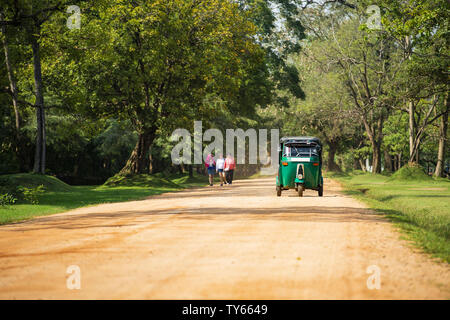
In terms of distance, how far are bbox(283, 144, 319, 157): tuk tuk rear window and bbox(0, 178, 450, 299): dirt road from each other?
9.24 meters

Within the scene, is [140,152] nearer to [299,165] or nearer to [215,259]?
[299,165]

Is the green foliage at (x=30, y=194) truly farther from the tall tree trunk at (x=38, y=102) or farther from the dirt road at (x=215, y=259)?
the tall tree trunk at (x=38, y=102)

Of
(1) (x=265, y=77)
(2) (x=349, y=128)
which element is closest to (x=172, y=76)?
(1) (x=265, y=77)

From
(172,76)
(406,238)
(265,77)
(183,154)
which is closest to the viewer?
(406,238)

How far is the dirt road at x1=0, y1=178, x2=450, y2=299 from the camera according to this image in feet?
21.0

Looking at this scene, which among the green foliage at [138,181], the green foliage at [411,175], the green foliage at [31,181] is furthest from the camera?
the green foliage at [411,175]

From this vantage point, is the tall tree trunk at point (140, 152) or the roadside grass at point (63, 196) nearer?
the roadside grass at point (63, 196)

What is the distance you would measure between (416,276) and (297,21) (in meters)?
43.6

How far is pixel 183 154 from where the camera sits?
52.7 meters

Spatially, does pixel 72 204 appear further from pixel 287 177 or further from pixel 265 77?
pixel 265 77

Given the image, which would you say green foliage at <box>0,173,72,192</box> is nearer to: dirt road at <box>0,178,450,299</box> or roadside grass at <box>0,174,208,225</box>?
roadside grass at <box>0,174,208,225</box>

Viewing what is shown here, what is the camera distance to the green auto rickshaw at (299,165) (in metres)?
22.9

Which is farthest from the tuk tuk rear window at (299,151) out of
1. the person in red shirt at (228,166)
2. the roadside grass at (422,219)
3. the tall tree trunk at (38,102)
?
the person in red shirt at (228,166)

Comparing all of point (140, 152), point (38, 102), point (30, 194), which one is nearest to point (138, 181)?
point (140, 152)
